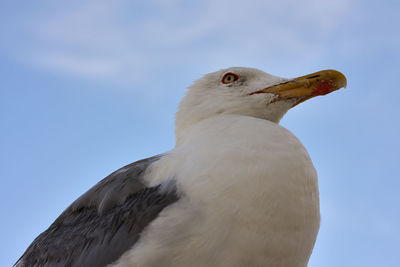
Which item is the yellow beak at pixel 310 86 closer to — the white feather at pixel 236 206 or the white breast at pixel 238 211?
the white feather at pixel 236 206

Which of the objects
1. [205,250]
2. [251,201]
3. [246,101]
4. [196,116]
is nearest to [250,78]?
[246,101]

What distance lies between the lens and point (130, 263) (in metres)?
2.54

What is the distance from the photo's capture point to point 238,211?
8.25 ft

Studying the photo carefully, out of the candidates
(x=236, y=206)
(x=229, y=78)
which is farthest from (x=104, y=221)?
(x=229, y=78)

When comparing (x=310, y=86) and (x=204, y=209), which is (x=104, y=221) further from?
(x=310, y=86)

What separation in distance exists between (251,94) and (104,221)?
1.61 m

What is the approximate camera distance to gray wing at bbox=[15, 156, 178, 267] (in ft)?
8.95

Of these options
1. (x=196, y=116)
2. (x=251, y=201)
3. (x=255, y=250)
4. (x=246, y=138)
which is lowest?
(x=255, y=250)

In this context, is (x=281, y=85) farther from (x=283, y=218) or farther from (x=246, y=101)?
(x=283, y=218)

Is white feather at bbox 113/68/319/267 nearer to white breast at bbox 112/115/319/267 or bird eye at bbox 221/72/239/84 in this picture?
white breast at bbox 112/115/319/267

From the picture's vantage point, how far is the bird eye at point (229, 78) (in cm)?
397

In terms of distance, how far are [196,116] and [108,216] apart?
1.18 meters

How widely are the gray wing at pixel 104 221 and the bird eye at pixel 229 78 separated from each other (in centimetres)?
109

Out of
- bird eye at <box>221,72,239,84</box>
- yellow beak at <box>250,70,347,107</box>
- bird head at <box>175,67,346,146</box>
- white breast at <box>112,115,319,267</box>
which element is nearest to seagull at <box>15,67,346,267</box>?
white breast at <box>112,115,319,267</box>
